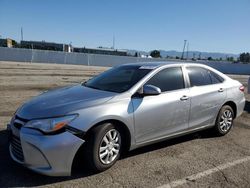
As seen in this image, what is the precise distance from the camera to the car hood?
156 inches

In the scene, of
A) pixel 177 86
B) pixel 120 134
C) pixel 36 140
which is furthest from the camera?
pixel 177 86

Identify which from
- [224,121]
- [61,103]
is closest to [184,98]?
[224,121]

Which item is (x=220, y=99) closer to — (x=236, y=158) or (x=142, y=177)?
(x=236, y=158)

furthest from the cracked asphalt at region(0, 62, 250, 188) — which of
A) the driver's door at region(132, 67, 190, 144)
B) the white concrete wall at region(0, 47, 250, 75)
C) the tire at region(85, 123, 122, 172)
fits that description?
the white concrete wall at region(0, 47, 250, 75)

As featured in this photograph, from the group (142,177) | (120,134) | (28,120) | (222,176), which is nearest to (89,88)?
(120,134)

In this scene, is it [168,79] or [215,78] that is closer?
[168,79]

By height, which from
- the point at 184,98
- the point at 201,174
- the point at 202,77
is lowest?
the point at 201,174

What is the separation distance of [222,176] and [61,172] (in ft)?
7.27

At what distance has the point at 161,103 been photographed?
4828 mm

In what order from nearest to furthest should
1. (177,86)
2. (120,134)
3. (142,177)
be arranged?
(142,177) → (120,134) → (177,86)

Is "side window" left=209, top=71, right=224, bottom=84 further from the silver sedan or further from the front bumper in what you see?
the front bumper

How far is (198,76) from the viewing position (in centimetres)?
577

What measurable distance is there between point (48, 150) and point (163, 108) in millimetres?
1967

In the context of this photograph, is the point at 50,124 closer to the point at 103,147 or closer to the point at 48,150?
the point at 48,150
